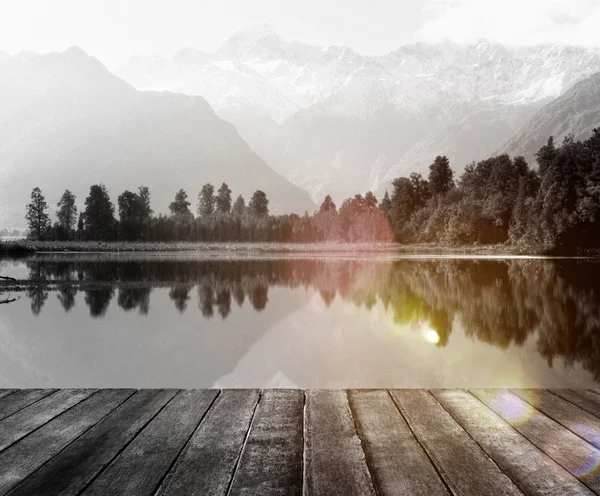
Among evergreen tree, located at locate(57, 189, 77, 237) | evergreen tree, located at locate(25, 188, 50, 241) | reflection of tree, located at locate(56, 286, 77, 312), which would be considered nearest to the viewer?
reflection of tree, located at locate(56, 286, 77, 312)

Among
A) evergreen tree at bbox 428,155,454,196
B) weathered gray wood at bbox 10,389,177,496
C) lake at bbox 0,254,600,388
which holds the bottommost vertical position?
lake at bbox 0,254,600,388

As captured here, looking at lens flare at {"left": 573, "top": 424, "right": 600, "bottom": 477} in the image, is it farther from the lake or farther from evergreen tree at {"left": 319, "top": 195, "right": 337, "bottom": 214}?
evergreen tree at {"left": 319, "top": 195, "right": 337, "bottom": 214}

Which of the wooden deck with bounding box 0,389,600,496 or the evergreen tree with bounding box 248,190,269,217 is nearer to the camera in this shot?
the wooden deck with bounding box 0,389,600,496

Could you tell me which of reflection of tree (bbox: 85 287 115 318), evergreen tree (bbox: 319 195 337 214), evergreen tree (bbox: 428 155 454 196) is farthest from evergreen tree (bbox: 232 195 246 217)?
reflection of tree (bbox: 85 287 115 318)

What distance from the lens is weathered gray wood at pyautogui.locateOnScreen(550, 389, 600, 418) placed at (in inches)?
201

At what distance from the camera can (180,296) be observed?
23031 mm

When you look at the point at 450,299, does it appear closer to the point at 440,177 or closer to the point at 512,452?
the point at 512,452

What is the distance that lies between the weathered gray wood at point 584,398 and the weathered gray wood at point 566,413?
0.07m

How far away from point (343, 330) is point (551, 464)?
12.1m

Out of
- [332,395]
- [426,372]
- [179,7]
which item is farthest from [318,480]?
[179,7]

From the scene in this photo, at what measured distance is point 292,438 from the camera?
4.19 metres

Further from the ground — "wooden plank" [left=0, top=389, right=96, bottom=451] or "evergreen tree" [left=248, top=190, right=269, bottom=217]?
"evergreen tree" [left=248, top=190, right=269, bottom=217]

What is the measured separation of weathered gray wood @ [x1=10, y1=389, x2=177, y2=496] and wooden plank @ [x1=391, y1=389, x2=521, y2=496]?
210 cm

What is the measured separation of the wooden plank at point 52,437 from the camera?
3.63 m
